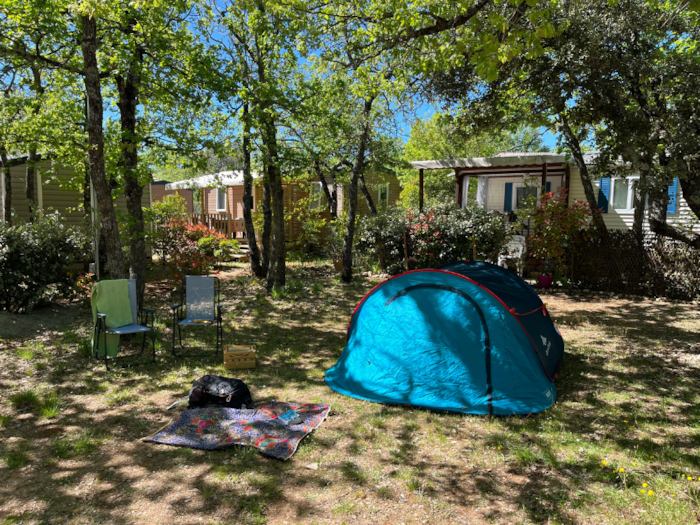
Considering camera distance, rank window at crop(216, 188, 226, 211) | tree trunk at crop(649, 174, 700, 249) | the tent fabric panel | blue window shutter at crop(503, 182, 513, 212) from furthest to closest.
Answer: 1. window at crop(216, 188, 226, 211)
2. blue window shutter at crop(503, 182, 513, 212)
3. tree trunk at crop(649, 174, 700, 249)
4. the tent fabric panel

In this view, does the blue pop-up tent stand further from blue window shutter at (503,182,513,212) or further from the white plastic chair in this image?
blue window shutter at (503,182,513,212)

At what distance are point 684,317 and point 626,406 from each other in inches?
201

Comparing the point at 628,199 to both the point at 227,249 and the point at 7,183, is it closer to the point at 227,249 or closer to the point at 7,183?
the point at 227,249

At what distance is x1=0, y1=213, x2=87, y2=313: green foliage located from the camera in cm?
759

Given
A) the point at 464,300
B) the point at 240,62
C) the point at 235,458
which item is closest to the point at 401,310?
the point at 464,300

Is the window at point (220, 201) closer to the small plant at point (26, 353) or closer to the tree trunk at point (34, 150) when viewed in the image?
the tree trunk at point (34, 150)

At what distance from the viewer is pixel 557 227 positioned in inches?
434

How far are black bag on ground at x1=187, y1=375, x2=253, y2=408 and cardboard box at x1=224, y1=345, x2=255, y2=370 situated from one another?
109 cm

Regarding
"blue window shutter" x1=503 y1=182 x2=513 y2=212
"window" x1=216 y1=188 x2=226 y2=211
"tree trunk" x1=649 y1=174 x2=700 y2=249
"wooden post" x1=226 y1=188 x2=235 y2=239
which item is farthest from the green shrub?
"tree trunk" x1=649 y1=174 x2=700 y2=249

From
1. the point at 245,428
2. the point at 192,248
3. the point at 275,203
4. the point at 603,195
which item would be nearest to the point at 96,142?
the point at 245,428

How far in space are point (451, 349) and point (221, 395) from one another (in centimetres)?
232

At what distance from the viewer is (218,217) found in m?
19.4

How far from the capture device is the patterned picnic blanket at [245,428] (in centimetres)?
388

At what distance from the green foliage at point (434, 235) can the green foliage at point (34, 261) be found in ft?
22.1
